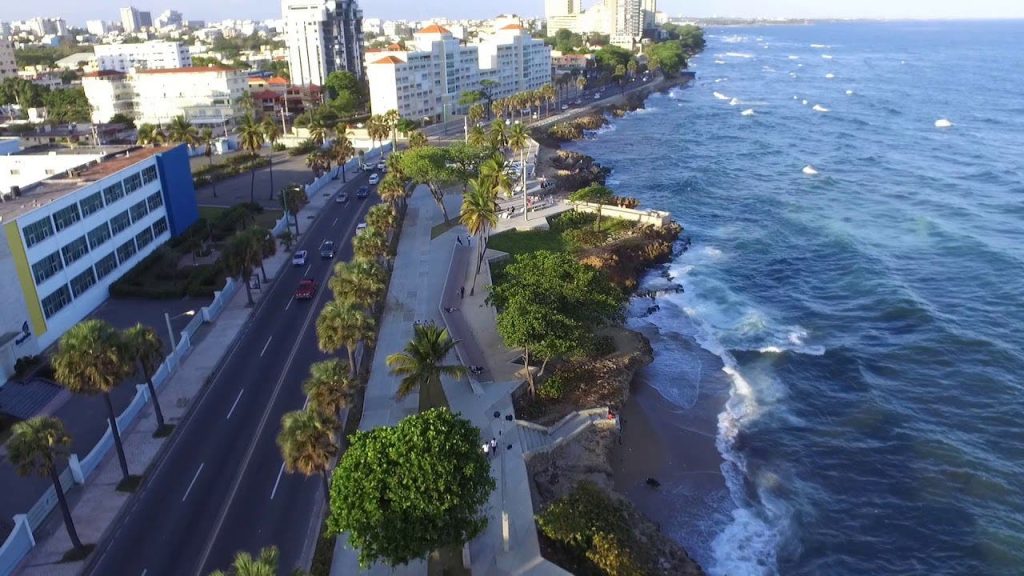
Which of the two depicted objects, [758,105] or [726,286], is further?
[758,105]

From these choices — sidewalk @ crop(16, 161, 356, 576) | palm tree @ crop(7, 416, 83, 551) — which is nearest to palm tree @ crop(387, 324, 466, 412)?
sidewalk @ crop(16, 161, 356, 576)

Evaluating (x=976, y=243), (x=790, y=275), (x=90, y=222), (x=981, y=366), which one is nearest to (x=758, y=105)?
(x=976, y=243)

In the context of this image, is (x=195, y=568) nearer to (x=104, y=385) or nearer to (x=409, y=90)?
(x=104, y=385)

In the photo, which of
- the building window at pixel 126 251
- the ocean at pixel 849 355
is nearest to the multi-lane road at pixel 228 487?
the building window at pixel 126 251

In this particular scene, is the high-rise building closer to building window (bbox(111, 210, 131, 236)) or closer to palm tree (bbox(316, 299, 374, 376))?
building window (bbox(111, 210, 131, 236))

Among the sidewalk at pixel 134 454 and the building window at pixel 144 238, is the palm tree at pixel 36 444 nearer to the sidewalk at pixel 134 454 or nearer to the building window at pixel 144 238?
the sidewalk at pixel 134 454
